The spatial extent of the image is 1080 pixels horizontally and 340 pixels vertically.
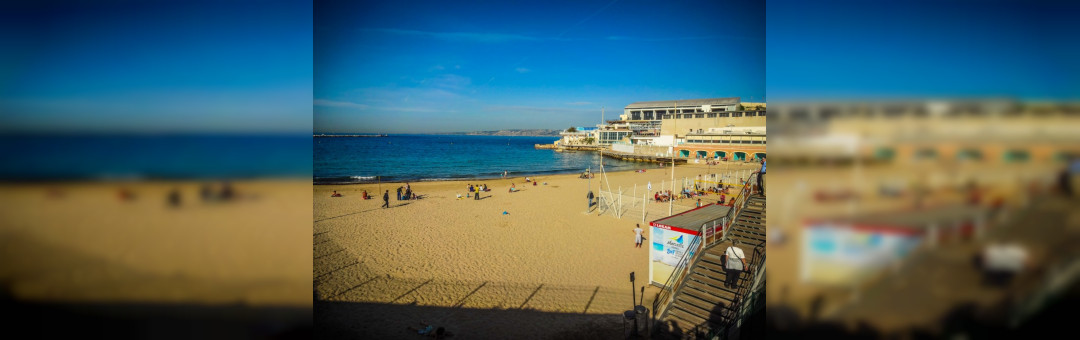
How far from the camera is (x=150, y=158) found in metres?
1.98

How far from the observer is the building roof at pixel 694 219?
6.33 metres

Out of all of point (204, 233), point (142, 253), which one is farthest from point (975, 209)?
point (142, 253)

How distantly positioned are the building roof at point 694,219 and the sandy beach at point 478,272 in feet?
4.20

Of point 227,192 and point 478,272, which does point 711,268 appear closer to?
point 478,272

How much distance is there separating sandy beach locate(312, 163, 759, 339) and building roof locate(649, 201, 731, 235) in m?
1.28

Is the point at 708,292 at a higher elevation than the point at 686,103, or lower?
lower

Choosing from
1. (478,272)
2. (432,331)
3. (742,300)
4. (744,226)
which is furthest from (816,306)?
(478,272)

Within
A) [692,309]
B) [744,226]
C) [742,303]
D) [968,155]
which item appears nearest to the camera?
[968,155]

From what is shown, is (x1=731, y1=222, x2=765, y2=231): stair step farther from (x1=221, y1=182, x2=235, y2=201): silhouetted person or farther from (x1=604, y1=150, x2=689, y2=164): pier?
(x1=604, y1=150, x2=689, y2=164): pier

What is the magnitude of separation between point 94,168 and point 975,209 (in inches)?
151

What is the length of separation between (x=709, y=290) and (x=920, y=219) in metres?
4.14

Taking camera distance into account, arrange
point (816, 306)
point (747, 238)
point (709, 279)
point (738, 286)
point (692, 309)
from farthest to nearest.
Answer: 1. point (747, 238)
2. point (709, 279)
3. point (692, 309)
4. point (738, 286)
5. point (816, 306)

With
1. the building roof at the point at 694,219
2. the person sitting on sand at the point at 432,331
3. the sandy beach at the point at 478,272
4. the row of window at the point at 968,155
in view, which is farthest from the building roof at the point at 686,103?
the row of window at the point at 968,155

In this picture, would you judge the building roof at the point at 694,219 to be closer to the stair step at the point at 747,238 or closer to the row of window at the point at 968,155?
the stair step at the point at 747,238
